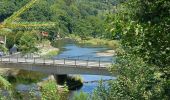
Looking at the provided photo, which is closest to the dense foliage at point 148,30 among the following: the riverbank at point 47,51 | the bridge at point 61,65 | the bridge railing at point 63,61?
the bridge at point 61,65

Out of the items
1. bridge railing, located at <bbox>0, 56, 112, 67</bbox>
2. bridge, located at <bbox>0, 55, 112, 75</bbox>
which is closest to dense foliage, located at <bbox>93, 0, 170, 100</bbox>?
bridge, located at <bbox>0, 55, 112, 75</bbox>

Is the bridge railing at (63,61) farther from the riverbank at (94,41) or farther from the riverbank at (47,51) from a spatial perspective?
the riverbank at (94,41)

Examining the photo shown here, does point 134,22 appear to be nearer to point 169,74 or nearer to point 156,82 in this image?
point 169,74

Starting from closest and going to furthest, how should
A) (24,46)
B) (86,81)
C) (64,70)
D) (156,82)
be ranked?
(156,82) → (64,70) → (86,81) → (24,46)

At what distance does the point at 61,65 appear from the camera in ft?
191

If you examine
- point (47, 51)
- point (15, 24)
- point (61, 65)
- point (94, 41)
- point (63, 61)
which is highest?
point (15, 24)

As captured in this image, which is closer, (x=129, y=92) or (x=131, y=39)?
(x=131, y=39)

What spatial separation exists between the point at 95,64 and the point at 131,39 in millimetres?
48265

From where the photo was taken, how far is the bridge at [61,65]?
55188 mm

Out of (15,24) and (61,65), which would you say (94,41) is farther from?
(15,24)

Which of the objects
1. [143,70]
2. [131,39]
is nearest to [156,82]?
[131,39]

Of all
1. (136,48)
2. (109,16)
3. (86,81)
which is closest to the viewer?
(109,16)

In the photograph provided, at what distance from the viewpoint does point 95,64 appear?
56094mm

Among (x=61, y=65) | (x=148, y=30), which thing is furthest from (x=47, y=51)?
(x=148, y=30)
